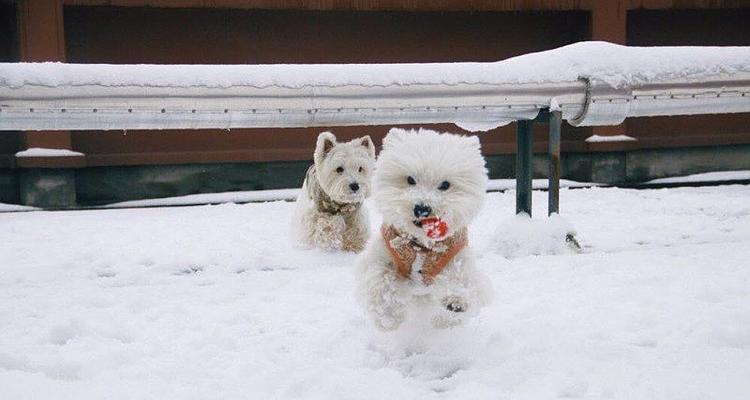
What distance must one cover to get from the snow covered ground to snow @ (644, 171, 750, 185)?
16.6 ft

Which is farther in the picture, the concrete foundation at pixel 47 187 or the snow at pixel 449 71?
the concrete foundation at pixel 47 187

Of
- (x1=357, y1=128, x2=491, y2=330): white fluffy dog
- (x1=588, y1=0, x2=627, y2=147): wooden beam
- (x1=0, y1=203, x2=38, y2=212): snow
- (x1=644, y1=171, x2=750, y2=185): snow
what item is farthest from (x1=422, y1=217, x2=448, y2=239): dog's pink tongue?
(x1=644, y1=171, x2=750, y2=185): snow

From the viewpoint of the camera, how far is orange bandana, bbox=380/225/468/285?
3297 millimetres

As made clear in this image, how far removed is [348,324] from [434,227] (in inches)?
38.5

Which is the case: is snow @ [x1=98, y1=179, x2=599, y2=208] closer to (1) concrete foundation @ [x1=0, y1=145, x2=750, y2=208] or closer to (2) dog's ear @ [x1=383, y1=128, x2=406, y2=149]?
(1) concrete foundation @ [x1=0, y1=145, x2=750, y2=208]

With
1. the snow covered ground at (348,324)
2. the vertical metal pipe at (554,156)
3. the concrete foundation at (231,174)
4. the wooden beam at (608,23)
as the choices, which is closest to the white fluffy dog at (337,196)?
the snow covered ground at (348,324)

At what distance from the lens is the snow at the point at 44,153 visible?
9.55 m

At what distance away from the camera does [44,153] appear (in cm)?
961

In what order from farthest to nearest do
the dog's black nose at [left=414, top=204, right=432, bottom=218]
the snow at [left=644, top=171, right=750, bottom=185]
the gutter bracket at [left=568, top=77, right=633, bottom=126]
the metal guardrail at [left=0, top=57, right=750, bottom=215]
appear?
the snow at [left=644, top=171, right=750, bottom=185] → the gutter bracket at [left=568, top=77, right=633, bottom=126] → the metal guardrail at [left=0, top=57, right=750, bottom=215] → the dog's black nose at [left=414, top=204, right=432, bottom=218]

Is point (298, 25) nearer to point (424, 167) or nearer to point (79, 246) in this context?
point (79, 246)

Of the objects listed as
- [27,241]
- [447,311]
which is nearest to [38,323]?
[447,311]

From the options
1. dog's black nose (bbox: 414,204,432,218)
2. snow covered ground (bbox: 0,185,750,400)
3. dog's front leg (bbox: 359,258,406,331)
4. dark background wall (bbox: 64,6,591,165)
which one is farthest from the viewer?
dark background wall (bbox: 64,6,591,165)

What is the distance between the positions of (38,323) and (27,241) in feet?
10.7

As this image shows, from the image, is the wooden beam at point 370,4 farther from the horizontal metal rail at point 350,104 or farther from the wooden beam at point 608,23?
the horizontal metal rail at point 350,104
